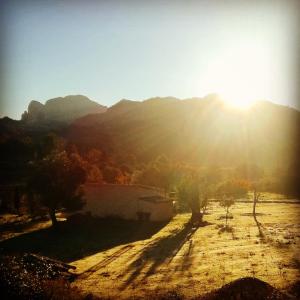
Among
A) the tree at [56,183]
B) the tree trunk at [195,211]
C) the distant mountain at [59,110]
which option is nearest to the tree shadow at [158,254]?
the tree trunk at [195,211]

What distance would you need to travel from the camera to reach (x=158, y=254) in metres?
27.8

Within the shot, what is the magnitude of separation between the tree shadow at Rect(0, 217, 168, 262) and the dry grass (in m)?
1.72

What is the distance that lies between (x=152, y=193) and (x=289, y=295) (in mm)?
30447

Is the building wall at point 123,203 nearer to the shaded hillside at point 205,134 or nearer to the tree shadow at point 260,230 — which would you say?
the tree shadow at point 260,230

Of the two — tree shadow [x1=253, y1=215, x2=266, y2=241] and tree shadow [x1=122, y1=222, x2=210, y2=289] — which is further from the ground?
tree shadow [x1=253, y1=215, x2=266, y2=241]

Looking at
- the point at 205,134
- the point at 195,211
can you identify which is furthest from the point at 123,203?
the point at 205,134

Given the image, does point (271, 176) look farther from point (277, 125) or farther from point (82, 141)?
point (82, 141)

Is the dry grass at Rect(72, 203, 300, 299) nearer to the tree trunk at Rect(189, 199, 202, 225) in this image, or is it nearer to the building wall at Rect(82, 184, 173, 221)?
the tree trunk at Rect(189, 199, 202, 225)

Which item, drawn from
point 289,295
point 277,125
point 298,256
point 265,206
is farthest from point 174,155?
point 289,295

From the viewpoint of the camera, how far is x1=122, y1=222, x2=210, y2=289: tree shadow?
22992 mm

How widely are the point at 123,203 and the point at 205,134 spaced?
10214 centimetres

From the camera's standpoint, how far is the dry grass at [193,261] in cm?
1970

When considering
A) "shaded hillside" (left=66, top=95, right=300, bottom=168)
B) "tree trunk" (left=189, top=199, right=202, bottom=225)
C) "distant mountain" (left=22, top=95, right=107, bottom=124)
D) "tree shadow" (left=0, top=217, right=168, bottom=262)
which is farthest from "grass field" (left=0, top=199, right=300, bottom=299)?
"distant mountain" (left=22, top=95, right=107, bottom=124)

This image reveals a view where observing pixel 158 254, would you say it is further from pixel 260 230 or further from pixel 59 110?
pixel 59 110
